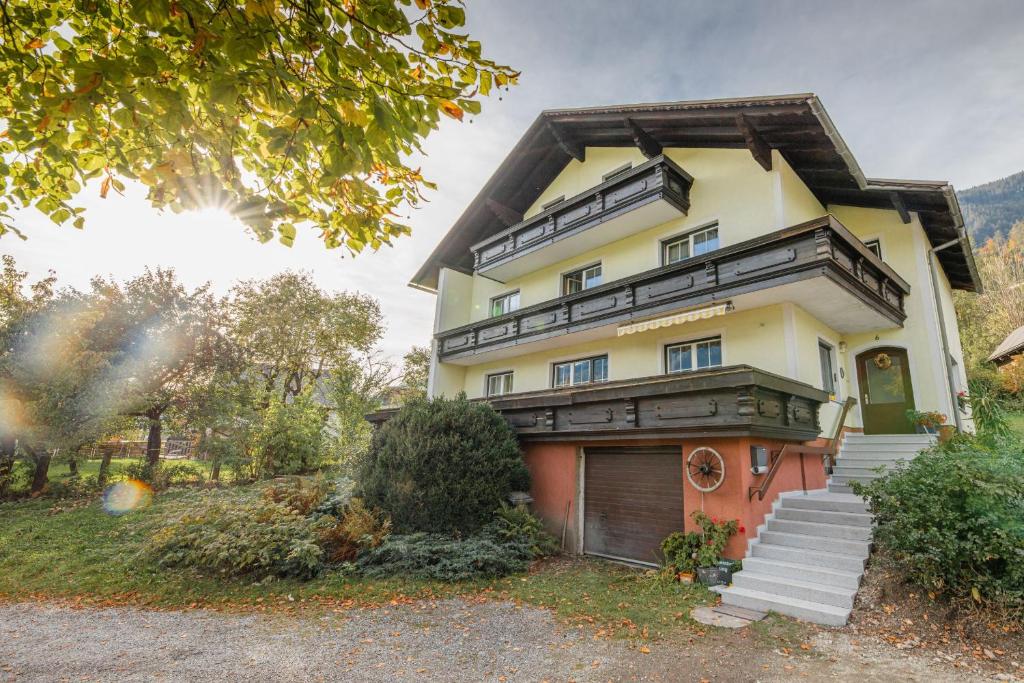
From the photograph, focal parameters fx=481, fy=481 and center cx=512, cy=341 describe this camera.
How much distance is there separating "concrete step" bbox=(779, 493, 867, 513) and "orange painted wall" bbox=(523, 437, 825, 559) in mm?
276

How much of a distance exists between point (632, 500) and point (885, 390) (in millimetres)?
8134

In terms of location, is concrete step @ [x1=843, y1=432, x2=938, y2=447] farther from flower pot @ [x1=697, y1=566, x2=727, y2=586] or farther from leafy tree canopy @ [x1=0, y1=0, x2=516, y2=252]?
leafy tree canopy @ [x1=0, y1=0, x2=516, y2=252]

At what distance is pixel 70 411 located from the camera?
16422 mm

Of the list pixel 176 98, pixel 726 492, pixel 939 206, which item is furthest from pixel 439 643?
pixel 939 206

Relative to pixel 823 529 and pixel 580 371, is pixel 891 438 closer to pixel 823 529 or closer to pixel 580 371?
pixel 823 529

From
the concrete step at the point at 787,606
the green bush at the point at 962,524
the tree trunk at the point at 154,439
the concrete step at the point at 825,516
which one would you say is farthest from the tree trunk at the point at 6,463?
the green bush at the point at 962,524

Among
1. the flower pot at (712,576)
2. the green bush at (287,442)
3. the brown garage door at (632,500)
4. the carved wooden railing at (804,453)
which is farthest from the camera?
the green bush at (287,442)

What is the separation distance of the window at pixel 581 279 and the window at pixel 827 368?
6.50m

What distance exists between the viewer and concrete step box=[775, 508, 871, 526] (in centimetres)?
856

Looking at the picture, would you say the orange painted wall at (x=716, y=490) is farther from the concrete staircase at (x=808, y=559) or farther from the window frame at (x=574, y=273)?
the window frame at (x=574, y=273)

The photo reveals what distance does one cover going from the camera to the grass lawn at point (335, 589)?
732 centimetres

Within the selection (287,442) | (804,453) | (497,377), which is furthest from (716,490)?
(287,442)

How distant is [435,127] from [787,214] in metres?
11.3

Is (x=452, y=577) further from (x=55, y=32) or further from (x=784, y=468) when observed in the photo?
(x=55, y=32)
